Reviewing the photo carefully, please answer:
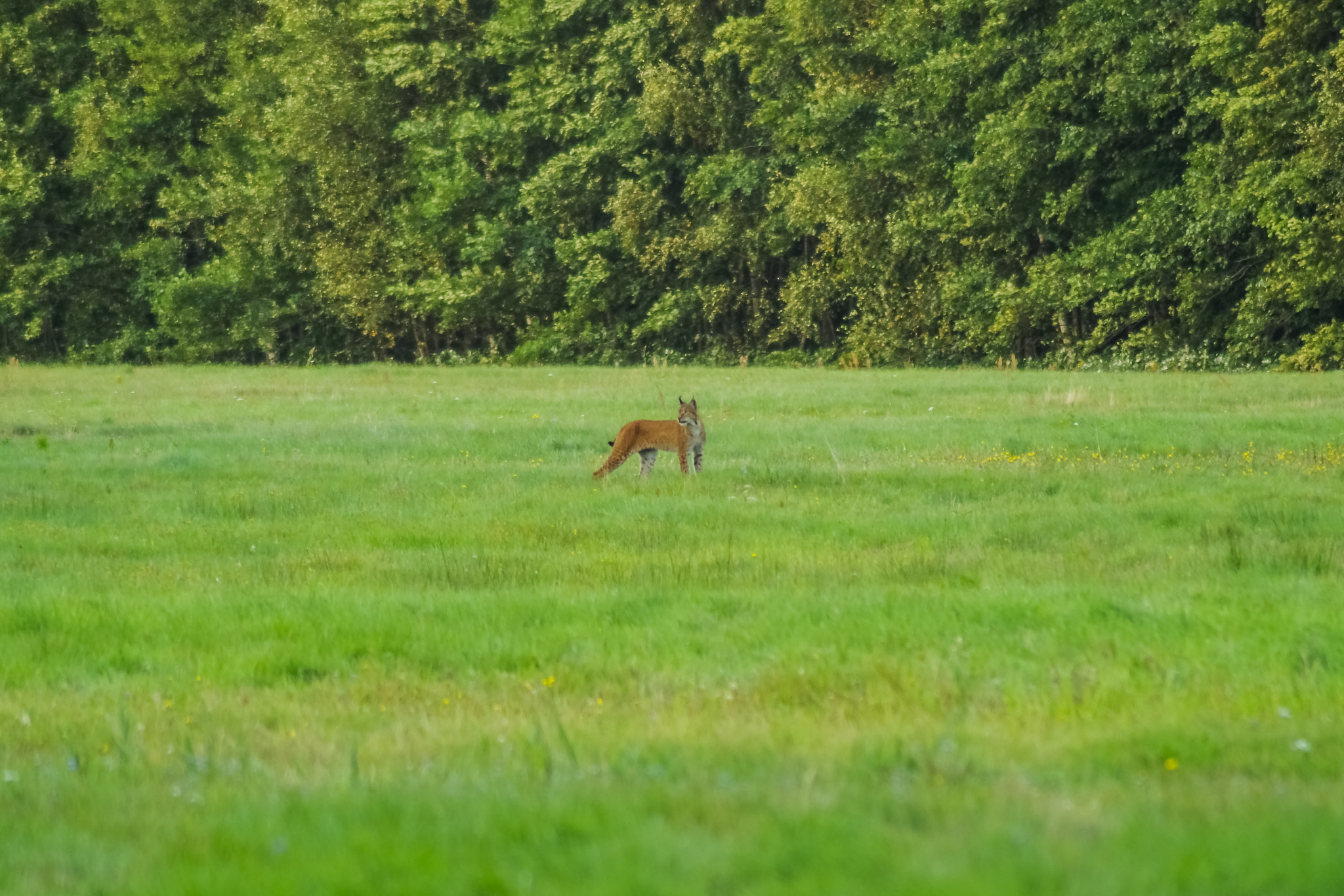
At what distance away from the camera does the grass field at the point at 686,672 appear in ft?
14.8

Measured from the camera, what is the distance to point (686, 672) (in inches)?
295

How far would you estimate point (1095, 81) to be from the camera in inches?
1502

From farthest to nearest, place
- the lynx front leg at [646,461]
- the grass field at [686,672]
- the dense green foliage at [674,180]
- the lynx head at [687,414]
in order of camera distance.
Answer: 1. the dense green foliage at [674,180]
2. the lynx front leg at [646,461]
3. the lynx head at [687,414]
4. the grass field at [686,672]

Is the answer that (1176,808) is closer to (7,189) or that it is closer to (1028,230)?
(1028,230)

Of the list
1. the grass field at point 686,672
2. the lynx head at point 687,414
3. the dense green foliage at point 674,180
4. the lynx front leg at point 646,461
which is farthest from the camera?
the dense green foliage at point 674,180

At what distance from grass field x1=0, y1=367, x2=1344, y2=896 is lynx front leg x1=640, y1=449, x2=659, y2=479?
0.14 m

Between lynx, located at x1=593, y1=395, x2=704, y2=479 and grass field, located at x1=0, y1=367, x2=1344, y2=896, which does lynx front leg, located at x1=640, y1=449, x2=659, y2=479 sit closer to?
lynx, located at x1=593, y1=395, x2=704, y2=479

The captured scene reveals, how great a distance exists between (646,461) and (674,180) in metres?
37.3

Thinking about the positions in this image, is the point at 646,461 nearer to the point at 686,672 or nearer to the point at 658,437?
the point at 658,437

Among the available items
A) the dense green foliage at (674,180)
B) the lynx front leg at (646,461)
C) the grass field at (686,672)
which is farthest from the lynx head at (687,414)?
the dense green foliage at (674,180)

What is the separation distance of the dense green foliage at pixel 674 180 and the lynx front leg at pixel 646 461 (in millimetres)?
22321

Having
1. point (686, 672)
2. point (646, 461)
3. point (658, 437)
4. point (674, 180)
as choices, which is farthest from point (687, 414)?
point (674, 180)

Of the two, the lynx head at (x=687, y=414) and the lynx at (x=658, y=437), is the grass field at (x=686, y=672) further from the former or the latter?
the lynx head at (x=687, y=414)

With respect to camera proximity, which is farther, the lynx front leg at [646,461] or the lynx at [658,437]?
the lynx front leg at [646,461]
